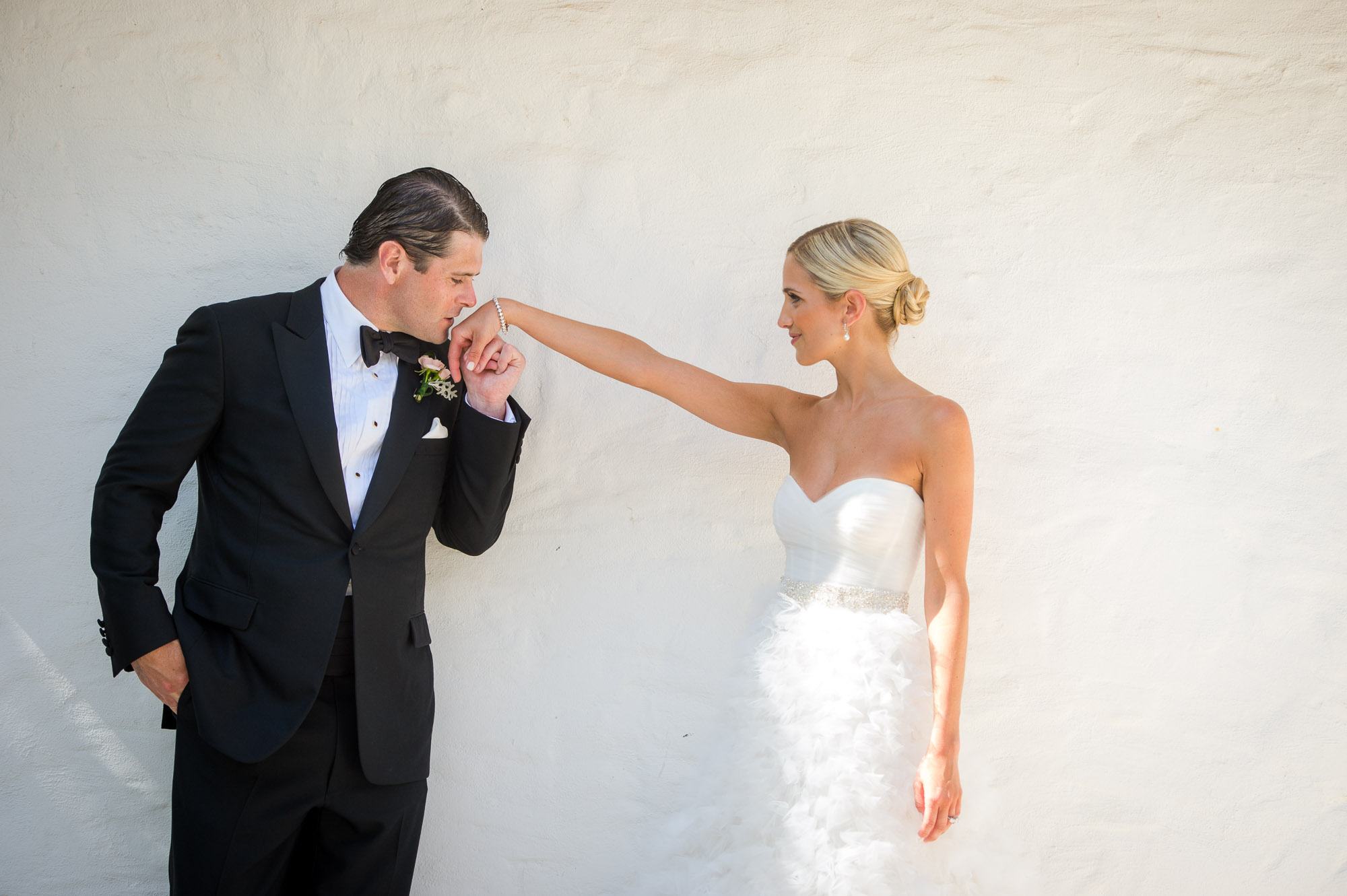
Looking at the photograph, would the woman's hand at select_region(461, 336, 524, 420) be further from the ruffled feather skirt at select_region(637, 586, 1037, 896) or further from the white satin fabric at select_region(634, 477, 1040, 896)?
the ruffled feather skirt at select_region(637, 586, 1037, 896)

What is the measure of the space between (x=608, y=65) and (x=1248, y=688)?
2.75 m

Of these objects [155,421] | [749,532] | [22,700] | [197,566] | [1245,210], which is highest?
[1245,210]

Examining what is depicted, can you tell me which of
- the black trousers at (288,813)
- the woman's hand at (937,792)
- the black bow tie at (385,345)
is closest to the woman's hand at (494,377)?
the black bow tie at (385,345)

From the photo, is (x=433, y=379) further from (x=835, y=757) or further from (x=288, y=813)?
(x=835, y=757)

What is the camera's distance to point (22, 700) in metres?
2.81

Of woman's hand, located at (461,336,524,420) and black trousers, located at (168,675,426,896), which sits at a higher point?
woman's hand, located at (461,336,524,420)

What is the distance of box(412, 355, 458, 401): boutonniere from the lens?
226 centimetres

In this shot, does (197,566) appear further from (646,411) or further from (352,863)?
(646,411)

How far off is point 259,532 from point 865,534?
1456 millimetres

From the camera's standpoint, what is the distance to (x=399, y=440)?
224 cm

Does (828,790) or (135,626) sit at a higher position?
(135,626)

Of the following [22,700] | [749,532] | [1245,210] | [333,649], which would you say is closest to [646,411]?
[749,532]

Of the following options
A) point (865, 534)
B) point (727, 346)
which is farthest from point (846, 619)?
point (727, 346)

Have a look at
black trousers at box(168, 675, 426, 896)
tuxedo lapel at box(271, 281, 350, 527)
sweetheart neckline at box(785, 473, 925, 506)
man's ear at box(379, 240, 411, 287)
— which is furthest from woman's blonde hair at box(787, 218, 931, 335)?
black trousers at box(168, 675, 426, 896)
